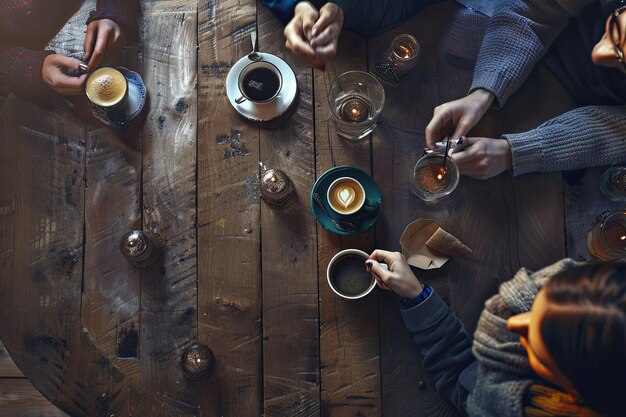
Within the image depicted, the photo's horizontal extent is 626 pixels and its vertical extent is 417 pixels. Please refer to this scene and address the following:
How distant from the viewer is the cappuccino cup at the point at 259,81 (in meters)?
1.43

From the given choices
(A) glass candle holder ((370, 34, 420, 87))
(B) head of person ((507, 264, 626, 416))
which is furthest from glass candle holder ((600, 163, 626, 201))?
(A) glass candle holder ((370, 34, 420, 87))

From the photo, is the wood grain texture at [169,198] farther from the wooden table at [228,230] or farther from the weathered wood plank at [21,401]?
the weathered wood plank at [21,401]

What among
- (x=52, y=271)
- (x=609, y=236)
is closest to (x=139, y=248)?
(x=52, y=271)

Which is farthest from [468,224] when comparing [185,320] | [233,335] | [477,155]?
[185,320]

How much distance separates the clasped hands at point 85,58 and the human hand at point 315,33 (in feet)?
1.70

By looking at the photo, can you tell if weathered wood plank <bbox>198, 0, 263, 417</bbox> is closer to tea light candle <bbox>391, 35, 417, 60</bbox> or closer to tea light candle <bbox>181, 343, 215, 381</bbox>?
tea light candle <bbox>181, 343, 215, 381</bbox>

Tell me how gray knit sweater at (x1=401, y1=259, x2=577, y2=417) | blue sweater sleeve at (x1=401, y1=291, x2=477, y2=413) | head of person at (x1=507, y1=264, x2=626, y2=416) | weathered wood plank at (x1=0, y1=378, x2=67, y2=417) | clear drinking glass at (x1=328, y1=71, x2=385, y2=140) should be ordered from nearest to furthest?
head of person at (x1=507, y1=264, x2=626, y2=416) → gray knit sweater at (x1=401, y1=259, x2=577, y2=417) → blue sweater sleeve at (x1=401, y1=291, x2=477, y2=413) → clear drinking glass at (x1=328, y1=71, x2=385, y2=140) → weathered wood plank at (x1=0, y1=378, x2=67, y2=417)

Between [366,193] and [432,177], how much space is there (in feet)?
0.62

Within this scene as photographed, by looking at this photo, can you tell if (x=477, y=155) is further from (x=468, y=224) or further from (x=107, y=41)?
(x=107, y=41)

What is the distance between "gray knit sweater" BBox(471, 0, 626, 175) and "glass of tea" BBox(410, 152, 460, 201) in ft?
0.59

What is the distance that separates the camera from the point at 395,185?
144 cm

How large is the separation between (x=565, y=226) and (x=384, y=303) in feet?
1.77

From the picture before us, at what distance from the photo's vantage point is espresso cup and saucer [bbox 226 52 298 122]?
143cm

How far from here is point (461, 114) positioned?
1.40 m
